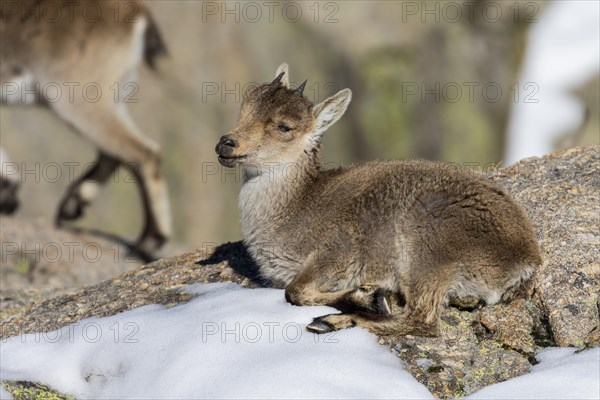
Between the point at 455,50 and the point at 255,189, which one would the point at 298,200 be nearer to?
the point at 255,189

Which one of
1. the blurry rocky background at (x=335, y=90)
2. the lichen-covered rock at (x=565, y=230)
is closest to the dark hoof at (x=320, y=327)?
the lichen-covered rock at (x=565, y=230)

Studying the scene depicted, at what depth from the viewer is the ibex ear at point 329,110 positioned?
6707 millimetres

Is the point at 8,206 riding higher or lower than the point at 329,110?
lower

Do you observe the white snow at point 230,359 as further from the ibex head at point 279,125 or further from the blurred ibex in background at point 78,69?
the blurred ibex in background at point 78,69

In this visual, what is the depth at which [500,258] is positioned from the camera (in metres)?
5.95

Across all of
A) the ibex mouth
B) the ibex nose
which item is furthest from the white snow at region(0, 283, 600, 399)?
the ibex nose

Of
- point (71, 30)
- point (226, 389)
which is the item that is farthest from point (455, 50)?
point (226, 389)

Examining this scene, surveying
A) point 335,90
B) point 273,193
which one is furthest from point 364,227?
point 335,90

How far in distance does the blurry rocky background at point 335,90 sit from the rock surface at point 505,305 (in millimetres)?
9839

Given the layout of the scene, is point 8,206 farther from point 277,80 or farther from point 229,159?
point 229,159

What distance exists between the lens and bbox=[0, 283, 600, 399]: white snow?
5.32 metres

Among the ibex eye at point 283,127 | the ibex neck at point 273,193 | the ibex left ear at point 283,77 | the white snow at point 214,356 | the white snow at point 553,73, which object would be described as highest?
the ibex left ear at point 283,77

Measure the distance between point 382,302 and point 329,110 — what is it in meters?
1.29

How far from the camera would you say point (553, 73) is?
944 inches
